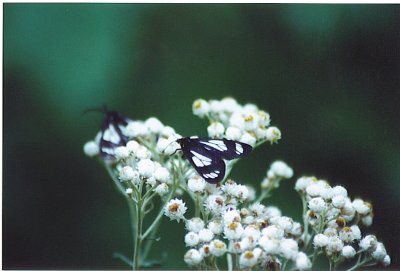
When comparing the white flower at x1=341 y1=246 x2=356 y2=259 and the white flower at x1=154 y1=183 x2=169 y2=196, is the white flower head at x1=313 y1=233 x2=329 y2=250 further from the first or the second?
the white flower at x1=154 y1=183 x2=169 y2=196

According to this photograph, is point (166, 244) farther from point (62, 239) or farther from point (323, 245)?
point (323, 245)

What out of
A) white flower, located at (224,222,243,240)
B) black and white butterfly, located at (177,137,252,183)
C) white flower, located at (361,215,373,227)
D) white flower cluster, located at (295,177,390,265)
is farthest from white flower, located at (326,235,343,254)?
black and white butterfly, located at (177,137,252,183)

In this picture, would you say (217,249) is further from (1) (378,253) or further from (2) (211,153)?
(1) (378,253)

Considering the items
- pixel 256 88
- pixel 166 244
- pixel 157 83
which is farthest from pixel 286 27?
pixel 166 244

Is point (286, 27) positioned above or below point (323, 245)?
above

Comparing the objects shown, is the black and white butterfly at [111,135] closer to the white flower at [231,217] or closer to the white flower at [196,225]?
the white flower at [196,225]

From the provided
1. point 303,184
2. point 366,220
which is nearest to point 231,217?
point 303,184
